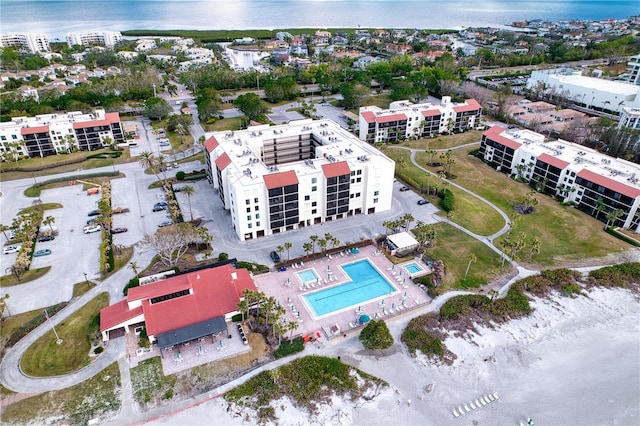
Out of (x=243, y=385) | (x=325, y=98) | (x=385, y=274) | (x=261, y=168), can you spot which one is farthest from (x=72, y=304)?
(x=325, y=98)

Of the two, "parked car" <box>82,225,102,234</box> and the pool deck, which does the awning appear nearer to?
the pool deck

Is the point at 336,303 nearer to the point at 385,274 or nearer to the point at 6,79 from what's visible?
the point at 385,274

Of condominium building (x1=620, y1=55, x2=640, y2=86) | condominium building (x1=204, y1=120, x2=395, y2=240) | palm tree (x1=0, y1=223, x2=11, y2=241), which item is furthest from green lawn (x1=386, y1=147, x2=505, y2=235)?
condominium building (x1=620, y1=55, x2=640, y2=86)

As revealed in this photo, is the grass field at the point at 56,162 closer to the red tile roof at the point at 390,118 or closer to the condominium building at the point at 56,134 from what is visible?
the condominium building at the point at 56,134

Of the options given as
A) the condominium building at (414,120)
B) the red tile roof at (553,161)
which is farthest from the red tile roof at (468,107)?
the red tile roof at (553,161)

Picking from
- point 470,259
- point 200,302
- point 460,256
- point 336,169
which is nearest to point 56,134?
point 336,169

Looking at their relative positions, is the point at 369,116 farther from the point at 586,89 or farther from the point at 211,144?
the point at 586,89
